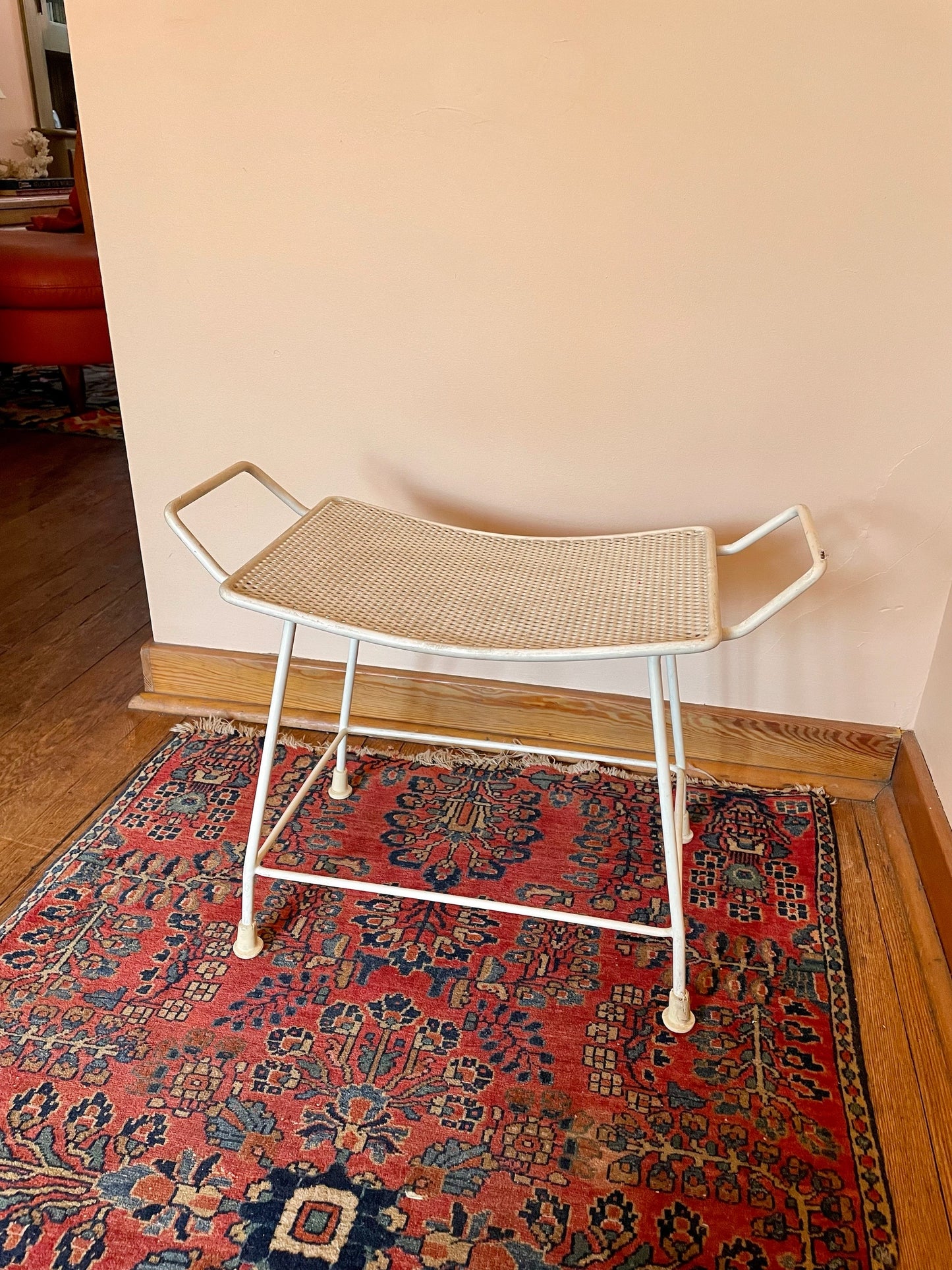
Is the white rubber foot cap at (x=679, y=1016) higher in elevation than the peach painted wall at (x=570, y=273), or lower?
lower

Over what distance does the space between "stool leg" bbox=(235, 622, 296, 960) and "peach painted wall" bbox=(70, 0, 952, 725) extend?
1.47ft

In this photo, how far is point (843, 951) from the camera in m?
1.14

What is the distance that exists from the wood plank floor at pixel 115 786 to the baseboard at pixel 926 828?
0.02m

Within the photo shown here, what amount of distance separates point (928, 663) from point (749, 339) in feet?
1.74

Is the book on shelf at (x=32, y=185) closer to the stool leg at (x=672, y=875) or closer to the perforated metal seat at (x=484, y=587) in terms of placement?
the perforated metal seat at (x=484, y=587)

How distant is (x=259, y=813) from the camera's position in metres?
1.07

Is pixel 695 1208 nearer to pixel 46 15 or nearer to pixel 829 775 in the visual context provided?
pixel 829 775

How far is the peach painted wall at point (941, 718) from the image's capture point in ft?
4.07

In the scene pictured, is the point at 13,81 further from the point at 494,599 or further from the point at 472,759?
the point at 494,599

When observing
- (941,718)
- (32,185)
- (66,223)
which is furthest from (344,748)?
(32,185)

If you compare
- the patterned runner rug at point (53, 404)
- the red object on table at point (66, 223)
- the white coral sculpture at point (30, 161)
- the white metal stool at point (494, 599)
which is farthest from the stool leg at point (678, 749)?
the white coral sculpture at point (30, 161)

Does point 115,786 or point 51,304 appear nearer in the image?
point 115,786

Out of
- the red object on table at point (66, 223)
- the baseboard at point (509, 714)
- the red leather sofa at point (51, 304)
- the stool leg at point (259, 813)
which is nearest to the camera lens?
the stool leg at point (259, 813)

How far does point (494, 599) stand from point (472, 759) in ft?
1.64
